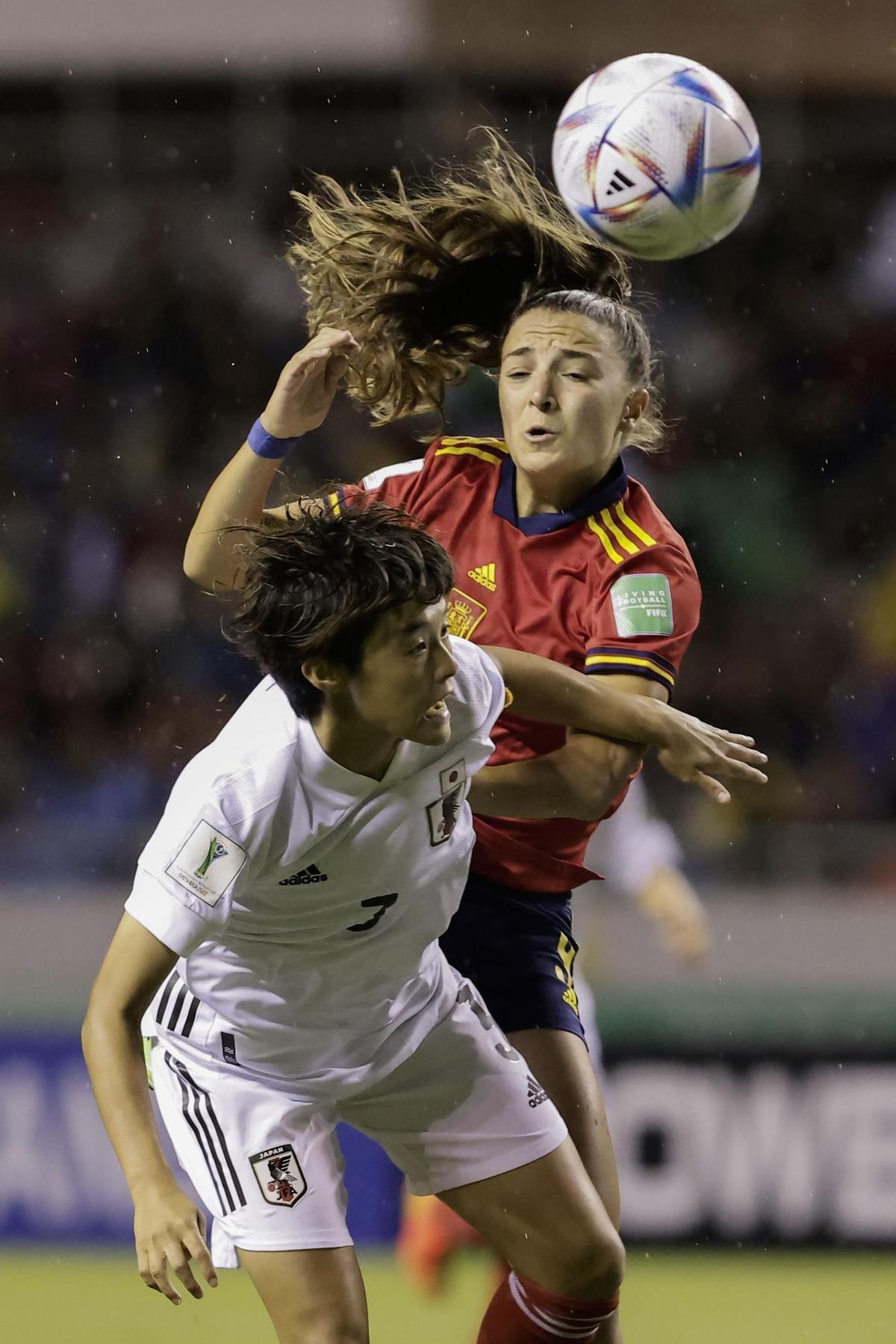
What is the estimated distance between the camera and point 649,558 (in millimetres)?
3420

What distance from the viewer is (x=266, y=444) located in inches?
144

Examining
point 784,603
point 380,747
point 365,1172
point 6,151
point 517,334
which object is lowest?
point 365,1172

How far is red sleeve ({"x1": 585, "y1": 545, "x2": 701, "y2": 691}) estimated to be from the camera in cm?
335

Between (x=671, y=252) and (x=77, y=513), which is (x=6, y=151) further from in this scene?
(x=671, y=252)

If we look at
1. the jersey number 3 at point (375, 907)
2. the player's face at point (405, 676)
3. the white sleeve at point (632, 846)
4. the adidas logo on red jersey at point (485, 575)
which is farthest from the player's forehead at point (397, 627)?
the white sleeve at point (632, 846)

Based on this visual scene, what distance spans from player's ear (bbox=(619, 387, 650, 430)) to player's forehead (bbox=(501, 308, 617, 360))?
0.39 ft

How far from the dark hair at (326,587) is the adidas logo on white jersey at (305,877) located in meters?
0.24

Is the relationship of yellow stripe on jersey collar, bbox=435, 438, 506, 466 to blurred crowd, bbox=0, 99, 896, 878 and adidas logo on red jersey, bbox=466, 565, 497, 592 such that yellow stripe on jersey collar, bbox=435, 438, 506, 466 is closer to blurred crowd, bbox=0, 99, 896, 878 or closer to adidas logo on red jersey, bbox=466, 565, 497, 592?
adidas logo on red jersey, bbox=466, 565, 497, 592

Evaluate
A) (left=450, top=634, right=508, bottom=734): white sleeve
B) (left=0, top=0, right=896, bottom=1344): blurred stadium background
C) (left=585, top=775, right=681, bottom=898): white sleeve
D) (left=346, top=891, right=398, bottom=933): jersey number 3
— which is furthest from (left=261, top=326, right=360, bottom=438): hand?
(left=0, top=0, right=896, bottom=1344): blurred stadium background

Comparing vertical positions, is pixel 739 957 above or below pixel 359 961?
below

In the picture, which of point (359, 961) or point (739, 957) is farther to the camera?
point (739, 957)

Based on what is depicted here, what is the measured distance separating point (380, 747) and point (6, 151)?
801 cm

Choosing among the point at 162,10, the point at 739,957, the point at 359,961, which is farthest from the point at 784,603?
the point at 359,961

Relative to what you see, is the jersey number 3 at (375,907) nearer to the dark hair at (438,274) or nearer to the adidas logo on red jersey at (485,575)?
the adidas logo on red jersey at (485,575)
